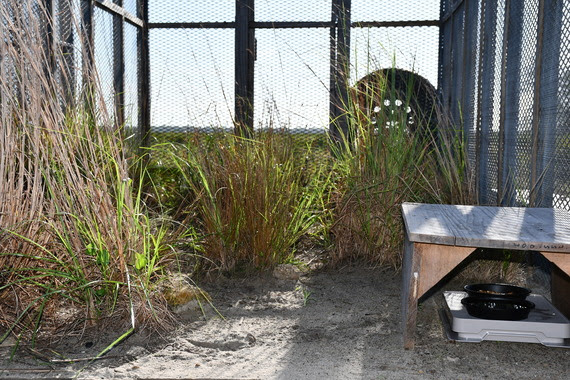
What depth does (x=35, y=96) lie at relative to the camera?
97.0 inches

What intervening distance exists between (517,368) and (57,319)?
1886mm

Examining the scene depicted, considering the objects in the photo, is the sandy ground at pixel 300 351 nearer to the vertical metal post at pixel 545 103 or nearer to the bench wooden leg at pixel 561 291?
the bench wooden leg at pixel 561 291

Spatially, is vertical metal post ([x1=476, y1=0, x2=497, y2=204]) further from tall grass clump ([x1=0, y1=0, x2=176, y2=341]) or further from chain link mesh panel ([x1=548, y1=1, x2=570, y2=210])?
tall grass clump ([x1=0, y1=0, x2=176, y2=341])

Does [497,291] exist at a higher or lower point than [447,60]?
lower

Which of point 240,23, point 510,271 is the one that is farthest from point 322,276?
point 240,23

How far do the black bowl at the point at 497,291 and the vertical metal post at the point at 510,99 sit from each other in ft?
3.20

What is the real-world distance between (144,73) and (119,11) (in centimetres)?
87

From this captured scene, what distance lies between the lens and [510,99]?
384 cm

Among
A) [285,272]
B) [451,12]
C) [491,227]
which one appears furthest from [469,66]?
[491,227]

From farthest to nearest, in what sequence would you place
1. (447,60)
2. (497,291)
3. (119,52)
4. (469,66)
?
(119,52), (447,60), (469,66), (497,291)

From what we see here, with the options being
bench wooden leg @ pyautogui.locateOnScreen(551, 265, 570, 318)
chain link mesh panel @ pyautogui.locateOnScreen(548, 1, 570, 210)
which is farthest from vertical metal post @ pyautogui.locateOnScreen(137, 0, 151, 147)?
Answer: bench wooden leg @ pyautogui.locateOnScreen(551, 265, 570, 318)

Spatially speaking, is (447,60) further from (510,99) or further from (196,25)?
(196,25)

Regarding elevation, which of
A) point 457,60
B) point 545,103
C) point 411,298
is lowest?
point 411,298

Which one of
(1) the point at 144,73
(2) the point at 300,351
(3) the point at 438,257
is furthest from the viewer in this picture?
(1) the point at 144,73
